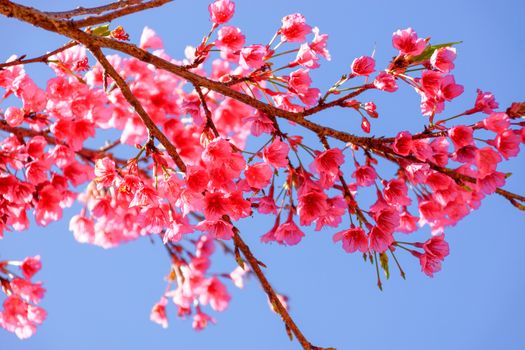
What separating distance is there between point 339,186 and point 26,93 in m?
1.81

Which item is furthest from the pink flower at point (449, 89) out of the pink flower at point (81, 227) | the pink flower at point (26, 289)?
the pink flower at point (81, 227)

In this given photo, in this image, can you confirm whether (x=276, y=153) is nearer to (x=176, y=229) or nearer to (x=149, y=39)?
(x=176, y=229)

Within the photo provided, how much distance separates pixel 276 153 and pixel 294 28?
28.8 inches

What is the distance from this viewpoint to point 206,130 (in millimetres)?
2473

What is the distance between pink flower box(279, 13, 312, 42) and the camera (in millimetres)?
2623

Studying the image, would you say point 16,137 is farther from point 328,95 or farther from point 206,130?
point 328,95

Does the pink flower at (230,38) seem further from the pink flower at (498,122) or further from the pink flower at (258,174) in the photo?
the pink flower at (498,122)

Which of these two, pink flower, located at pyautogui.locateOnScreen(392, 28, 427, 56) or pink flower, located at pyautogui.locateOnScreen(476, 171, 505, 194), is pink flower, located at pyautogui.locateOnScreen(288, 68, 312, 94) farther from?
pink flower, located at pyautogui.locateOnScreen(476, 171, 505, 194)

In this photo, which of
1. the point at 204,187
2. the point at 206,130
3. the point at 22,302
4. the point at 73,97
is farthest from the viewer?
the point at 22,302

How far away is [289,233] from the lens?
2.61 meters

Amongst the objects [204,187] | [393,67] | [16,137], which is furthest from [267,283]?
[16,137]

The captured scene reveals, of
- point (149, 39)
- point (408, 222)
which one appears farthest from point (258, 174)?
point (149, 39)

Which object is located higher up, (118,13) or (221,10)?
(221,10)

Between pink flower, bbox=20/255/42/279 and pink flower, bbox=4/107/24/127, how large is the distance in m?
1.47
